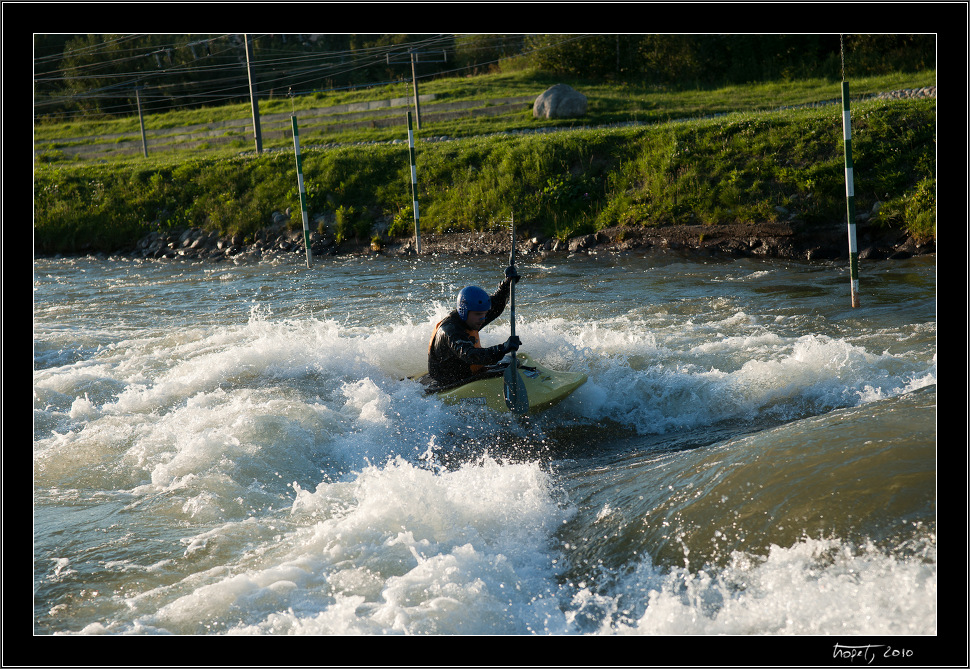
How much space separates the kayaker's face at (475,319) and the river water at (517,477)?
701mm

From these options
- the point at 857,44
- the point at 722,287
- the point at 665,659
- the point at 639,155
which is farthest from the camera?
the point at 857,44

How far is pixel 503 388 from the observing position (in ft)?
18.9

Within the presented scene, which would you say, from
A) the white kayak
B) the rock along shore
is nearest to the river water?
the white kayak

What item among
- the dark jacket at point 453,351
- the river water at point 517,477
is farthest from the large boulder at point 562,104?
the dark jacket at point 453,351

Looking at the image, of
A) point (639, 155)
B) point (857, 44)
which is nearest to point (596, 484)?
point (639, 155)

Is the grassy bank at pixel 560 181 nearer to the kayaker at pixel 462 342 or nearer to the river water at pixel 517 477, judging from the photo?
the river water at pixel 517 477

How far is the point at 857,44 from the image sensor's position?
19.8m

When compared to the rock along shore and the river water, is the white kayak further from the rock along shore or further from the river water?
the rock along shore

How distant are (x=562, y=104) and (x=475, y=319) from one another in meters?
12.8

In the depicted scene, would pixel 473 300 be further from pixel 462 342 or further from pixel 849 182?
pixel 849 182

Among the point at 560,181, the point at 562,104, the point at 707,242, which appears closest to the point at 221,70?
the point at 562,104

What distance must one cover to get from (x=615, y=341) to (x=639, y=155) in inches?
276

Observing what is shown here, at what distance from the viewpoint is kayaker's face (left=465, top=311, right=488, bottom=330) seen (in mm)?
5988

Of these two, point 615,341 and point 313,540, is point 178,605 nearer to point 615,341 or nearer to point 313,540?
point 313,540
